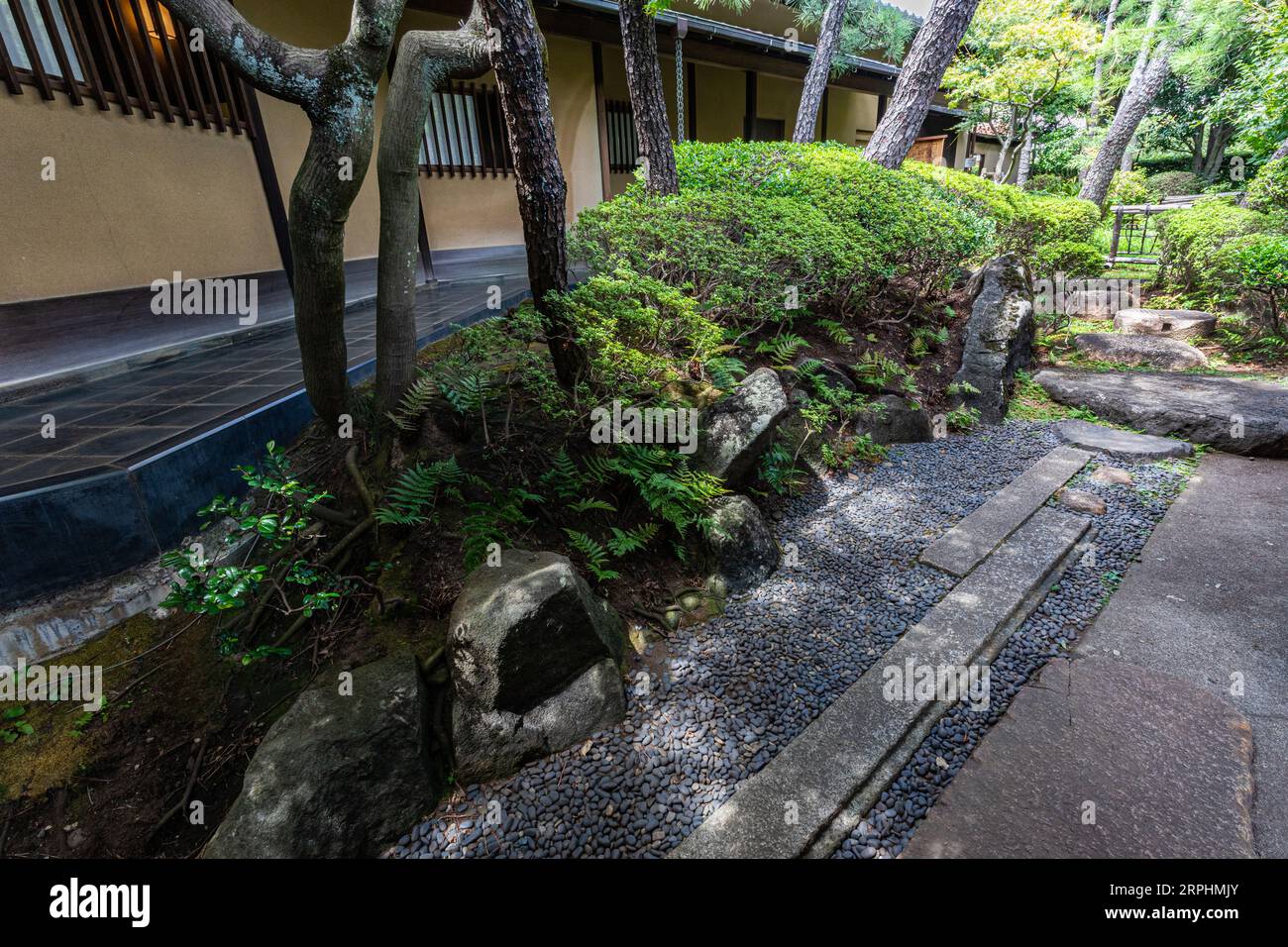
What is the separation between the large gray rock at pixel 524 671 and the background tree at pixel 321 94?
1.97 meters

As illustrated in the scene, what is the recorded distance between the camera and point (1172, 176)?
19547 mm

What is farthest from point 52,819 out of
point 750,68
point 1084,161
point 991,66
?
point 1084,161

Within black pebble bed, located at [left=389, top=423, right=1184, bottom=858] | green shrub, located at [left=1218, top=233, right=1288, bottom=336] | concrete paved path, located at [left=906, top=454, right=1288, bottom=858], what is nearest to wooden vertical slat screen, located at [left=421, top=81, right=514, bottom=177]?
black pebble bed, located at [left=389, top=423, right=1184, bottom=858]

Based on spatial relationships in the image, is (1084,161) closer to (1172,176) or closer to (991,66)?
(1172,176)

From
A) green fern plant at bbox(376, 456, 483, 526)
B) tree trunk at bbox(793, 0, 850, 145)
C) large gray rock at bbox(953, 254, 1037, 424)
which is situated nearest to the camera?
green fern plant at bbox(376, 456, 483, 526)

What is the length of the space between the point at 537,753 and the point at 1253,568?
179 inches

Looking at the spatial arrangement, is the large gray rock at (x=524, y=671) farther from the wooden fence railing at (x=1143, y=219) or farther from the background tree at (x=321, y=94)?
the wooden fence railing at (x=1143, y=219)

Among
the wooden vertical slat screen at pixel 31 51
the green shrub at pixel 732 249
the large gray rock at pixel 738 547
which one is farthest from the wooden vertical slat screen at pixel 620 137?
the large gray rock at pixel 738 547

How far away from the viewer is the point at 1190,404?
5727 mm

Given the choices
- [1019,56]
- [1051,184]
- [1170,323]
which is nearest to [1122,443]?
[1170,323]

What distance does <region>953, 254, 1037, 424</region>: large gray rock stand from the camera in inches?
250

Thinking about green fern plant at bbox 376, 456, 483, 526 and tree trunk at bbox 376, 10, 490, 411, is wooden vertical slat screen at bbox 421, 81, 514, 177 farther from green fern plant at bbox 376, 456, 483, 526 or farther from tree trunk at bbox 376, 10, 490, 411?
green fern plant at bbox 376, 456, 483, 526

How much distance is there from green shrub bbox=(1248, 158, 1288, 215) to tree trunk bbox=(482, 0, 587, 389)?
1156cm
